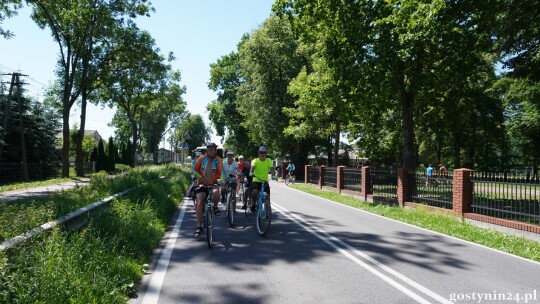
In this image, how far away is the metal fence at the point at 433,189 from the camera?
1331 cm

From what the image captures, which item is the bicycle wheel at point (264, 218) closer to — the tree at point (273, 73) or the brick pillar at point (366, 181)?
the brick pillar at point (366, 181)

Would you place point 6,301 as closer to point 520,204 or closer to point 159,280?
point 159,280

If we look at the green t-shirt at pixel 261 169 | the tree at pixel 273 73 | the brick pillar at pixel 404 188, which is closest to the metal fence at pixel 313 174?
the tree at pixel 273 73

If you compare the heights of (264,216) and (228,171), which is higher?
(228,171)

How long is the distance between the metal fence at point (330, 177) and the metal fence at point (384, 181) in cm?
539

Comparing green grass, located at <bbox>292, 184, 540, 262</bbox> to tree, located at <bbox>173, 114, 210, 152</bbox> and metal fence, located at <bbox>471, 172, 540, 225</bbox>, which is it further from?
tree, located at <bbox>173, 114, 210, 152</bbox>

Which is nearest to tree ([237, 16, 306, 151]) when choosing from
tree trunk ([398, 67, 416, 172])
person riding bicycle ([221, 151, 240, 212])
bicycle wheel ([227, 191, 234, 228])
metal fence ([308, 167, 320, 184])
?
metal fence ([308, 167, 320, 184])

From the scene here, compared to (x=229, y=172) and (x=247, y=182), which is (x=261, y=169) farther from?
(x=247, y=182)

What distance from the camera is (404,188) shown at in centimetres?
1611

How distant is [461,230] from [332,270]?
570cm

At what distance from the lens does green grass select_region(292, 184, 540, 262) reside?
27.4 ft

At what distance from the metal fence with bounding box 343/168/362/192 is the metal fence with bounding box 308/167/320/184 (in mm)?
5578

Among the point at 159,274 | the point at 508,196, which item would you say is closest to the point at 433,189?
the point at 508,196

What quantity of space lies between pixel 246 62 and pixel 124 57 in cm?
1196
